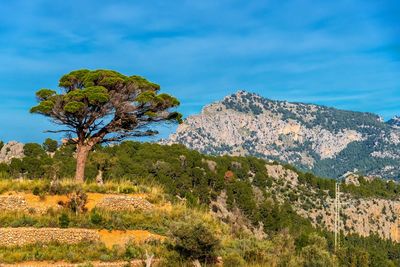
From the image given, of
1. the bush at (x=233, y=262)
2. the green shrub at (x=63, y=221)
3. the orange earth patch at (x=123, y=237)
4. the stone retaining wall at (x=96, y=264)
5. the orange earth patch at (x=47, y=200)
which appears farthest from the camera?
the orange earth patch at (x=47, y=200)

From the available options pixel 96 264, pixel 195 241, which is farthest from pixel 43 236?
pixel 195 241

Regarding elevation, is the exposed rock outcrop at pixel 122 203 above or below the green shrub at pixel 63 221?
above

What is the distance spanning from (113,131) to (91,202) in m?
10.4

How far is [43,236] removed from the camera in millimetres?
31969

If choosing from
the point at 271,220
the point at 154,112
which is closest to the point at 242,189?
the point at 271,220

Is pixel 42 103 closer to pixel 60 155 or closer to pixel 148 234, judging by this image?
pixel 148 234

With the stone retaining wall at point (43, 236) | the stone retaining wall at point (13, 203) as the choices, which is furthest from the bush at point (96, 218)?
the stone retaining wall at point (13, 203)

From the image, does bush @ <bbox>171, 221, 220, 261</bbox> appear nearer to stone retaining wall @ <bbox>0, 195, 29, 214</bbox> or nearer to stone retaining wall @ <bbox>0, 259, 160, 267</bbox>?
stone retaining wall @ <bbox>0, 259, 160, 267</bbox>

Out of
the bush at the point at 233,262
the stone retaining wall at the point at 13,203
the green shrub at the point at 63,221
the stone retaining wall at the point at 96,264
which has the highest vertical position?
the stone retaining wall at the point at 13,203

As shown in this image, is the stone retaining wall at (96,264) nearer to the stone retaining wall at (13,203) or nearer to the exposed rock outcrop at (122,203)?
the stone retaining wall at (13,203)

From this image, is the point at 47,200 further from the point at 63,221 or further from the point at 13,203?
the point at 63,221

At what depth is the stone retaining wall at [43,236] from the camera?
31.1 meters

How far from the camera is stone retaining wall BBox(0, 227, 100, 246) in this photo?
3111cm

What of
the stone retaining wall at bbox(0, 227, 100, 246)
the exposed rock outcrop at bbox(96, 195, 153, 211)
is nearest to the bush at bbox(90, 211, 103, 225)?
the stone retaining wall at bbox(0, 227, 100, 246)
